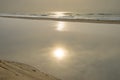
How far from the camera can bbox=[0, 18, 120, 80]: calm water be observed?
4346 millimetres

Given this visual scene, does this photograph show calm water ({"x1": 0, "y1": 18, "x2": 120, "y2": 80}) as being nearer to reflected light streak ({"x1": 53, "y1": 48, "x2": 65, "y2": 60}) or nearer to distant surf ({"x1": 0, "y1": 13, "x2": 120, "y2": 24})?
reflected light streak ({"x1": 53, "y1": 48, "x2": 65, "y2": 60})

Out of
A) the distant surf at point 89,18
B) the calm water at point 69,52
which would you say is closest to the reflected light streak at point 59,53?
the calm water at point 69,52

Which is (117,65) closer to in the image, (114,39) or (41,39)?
(114,39)

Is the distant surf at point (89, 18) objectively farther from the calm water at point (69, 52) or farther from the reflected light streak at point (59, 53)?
the reflected light streak at point (59, 53)

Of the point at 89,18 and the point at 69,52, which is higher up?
the point at 89,18

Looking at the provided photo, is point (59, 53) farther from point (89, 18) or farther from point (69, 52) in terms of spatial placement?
point (89, 18)

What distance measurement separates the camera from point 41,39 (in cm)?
711

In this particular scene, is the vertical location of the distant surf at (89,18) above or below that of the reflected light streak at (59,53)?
above

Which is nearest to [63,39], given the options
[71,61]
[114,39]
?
[114,39]

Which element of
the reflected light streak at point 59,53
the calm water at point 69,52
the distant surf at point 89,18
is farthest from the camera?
the distant surf at point 89,18

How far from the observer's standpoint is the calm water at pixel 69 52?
171 inches

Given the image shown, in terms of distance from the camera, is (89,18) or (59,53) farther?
(89,18)

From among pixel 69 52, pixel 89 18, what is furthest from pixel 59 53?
pixel 89 18

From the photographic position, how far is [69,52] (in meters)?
5.56
